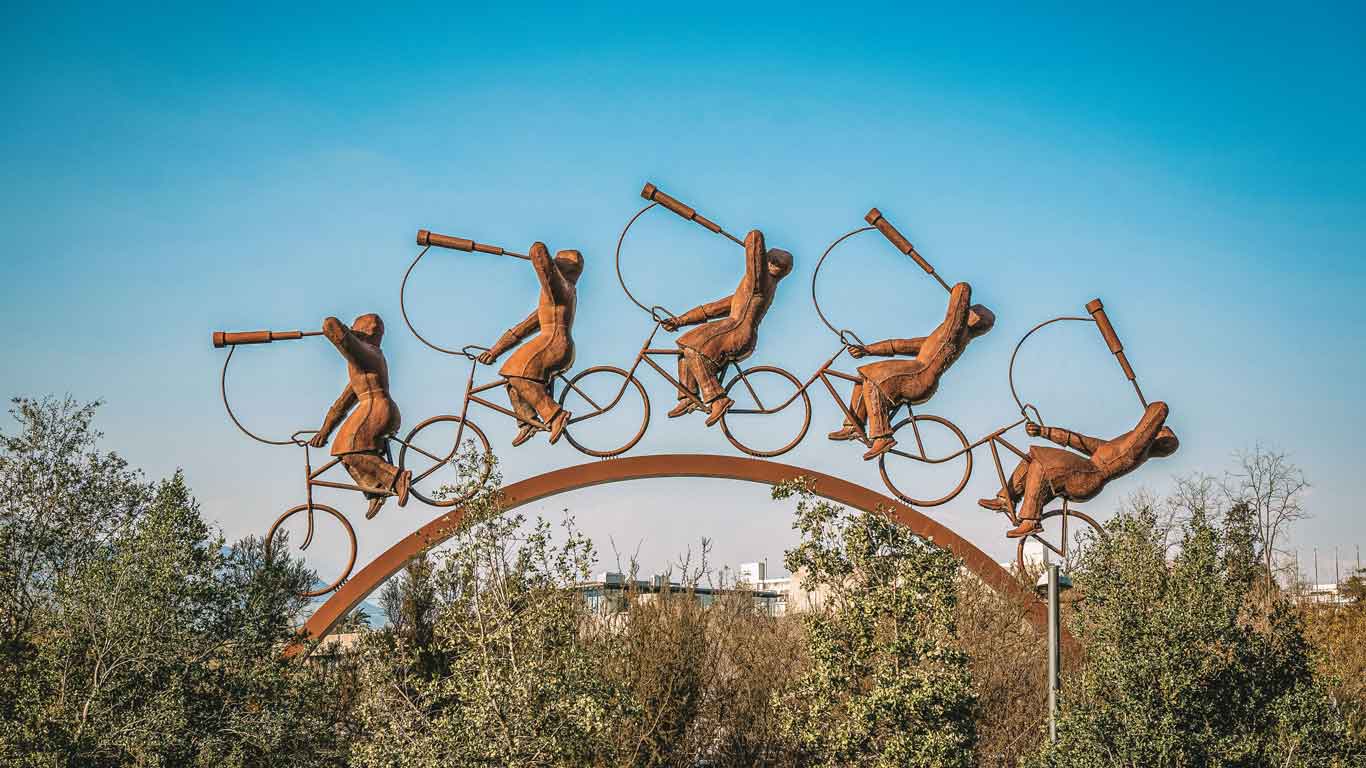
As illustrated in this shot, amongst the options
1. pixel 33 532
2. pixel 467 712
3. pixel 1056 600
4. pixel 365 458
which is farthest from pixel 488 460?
pixel 33 532

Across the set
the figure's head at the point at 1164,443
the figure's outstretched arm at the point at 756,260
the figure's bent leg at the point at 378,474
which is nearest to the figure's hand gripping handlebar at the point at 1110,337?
the figure's head at the point at 1164,443

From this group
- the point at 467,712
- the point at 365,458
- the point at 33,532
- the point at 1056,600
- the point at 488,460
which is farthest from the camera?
the point at 33,532

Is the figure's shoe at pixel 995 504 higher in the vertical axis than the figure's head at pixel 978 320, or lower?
lower

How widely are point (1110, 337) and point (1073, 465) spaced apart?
1510 millimetres

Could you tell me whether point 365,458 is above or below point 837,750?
above

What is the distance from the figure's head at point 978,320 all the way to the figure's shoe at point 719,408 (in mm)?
2627

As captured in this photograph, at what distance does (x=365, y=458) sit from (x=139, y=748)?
339 centimetres

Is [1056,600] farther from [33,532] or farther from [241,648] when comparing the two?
[33,532]

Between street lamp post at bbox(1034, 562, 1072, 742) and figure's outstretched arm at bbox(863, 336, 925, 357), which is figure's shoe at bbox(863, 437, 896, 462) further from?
street lamp post at bbox(1034, 562, 1072, 742)

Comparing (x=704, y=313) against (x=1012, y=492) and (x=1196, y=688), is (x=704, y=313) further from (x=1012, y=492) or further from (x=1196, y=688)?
(x=1196, y=688)

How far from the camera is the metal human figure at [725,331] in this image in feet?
47.2

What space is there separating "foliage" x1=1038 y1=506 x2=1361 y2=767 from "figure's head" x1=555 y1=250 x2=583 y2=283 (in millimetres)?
6112

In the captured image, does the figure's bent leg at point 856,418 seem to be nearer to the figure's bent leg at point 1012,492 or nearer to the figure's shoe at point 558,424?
the figure's bent leg at point 1012,492

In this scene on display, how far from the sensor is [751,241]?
14492mm
